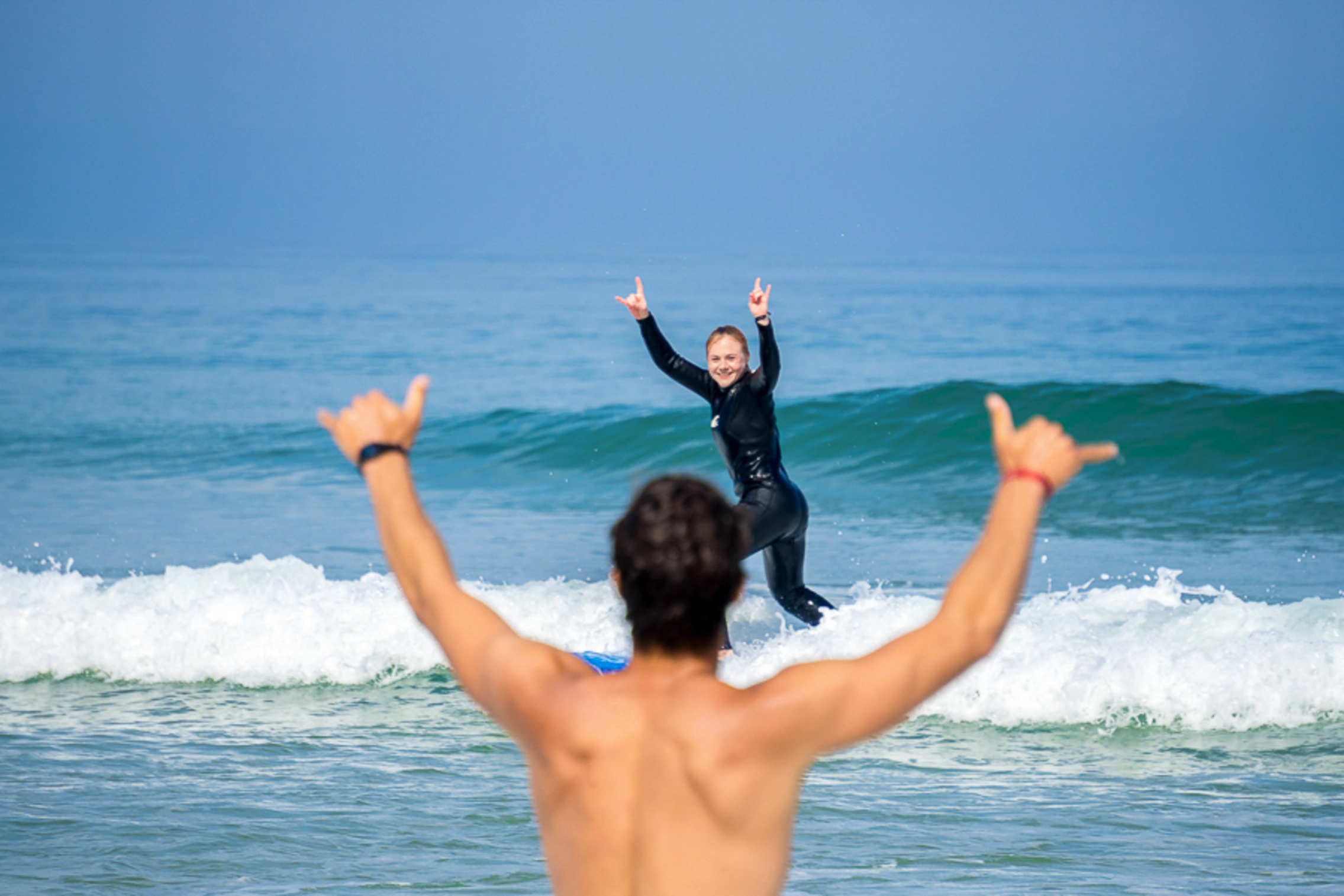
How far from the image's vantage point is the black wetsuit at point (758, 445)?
25.3 feet

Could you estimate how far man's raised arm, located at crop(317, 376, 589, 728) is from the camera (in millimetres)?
1888

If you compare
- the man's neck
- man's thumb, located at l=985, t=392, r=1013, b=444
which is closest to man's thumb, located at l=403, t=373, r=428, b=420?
the man's neck

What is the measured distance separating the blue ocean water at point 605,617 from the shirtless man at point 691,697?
11.2 feet

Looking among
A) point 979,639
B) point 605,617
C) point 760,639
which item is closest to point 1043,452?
point 979,639

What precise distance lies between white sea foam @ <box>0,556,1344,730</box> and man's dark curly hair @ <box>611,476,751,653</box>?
5.67m

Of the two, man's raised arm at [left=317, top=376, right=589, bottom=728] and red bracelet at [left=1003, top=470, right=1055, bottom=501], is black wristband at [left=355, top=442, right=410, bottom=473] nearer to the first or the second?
man's raised arm at [left=317, top=376, right=589, bottom=728]

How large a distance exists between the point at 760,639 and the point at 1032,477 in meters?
7.25

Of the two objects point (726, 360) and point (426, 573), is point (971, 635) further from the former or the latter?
point (726, 360)

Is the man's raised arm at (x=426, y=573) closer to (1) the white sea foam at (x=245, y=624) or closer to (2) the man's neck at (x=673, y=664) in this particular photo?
(2) the man's neck at (x=673, y=664)

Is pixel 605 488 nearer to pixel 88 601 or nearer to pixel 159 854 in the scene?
pixel 88 601

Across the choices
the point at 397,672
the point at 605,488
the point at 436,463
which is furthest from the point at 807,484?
the point at 397,672

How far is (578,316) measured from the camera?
45625 millimetres

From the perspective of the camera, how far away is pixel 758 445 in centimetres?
785

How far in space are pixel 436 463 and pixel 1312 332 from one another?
25325 mm
